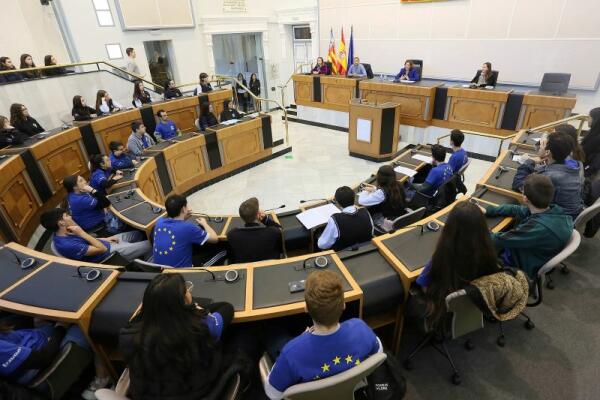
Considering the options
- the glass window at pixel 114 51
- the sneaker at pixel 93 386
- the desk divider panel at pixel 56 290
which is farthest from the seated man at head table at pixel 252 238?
the glass window at pixel 114 51

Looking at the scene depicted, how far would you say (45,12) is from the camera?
774cm

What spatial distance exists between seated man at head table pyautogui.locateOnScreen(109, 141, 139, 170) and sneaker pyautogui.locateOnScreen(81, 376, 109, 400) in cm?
327

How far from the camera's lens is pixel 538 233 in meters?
2.30

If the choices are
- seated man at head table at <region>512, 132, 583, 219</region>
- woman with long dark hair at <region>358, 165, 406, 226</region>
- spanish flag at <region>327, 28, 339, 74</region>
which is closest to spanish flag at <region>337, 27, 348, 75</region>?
spanish flag at <region>327, 28, 339, 74</region>

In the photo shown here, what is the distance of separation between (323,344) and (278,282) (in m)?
0.79

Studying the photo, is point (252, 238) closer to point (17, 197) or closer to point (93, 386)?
point (93, 386)

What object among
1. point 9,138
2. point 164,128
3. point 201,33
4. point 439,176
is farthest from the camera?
point 201,33

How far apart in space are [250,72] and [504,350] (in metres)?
11.7

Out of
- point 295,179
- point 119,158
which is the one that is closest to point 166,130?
point 119,158

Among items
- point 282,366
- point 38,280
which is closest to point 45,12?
point 38,280

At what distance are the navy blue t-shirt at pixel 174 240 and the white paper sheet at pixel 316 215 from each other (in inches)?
38.7

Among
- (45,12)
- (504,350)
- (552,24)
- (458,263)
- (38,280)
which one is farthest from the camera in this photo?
(45,12)

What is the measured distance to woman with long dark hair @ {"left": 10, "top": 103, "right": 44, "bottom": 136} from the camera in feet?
16.6

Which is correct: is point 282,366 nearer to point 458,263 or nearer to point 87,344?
point 458,263
